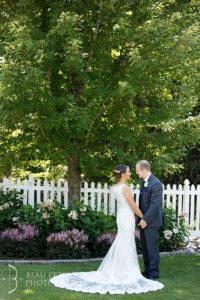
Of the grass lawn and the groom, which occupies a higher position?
the groom

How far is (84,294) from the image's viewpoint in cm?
751

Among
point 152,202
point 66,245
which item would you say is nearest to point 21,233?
point 66,245

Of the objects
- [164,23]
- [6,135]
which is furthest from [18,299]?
[164,23]

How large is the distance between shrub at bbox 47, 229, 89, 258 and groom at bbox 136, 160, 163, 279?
184 centimetres

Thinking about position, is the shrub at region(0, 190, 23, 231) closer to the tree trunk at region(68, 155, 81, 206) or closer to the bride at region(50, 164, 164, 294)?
the tree trunk at region(68, 155, 81, 206)

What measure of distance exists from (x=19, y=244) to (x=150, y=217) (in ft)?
9.39

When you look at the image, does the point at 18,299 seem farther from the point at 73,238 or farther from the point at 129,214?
the point at 73,238

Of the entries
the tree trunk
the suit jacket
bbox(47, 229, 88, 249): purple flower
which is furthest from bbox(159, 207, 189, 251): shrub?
the suit jacket

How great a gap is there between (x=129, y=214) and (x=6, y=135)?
13.5 feet

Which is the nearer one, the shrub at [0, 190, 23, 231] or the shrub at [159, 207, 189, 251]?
the shrub at [0, 190, 23, 231]

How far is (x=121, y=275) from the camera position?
8.20 meters

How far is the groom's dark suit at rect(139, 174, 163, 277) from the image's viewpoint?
27.6ft
